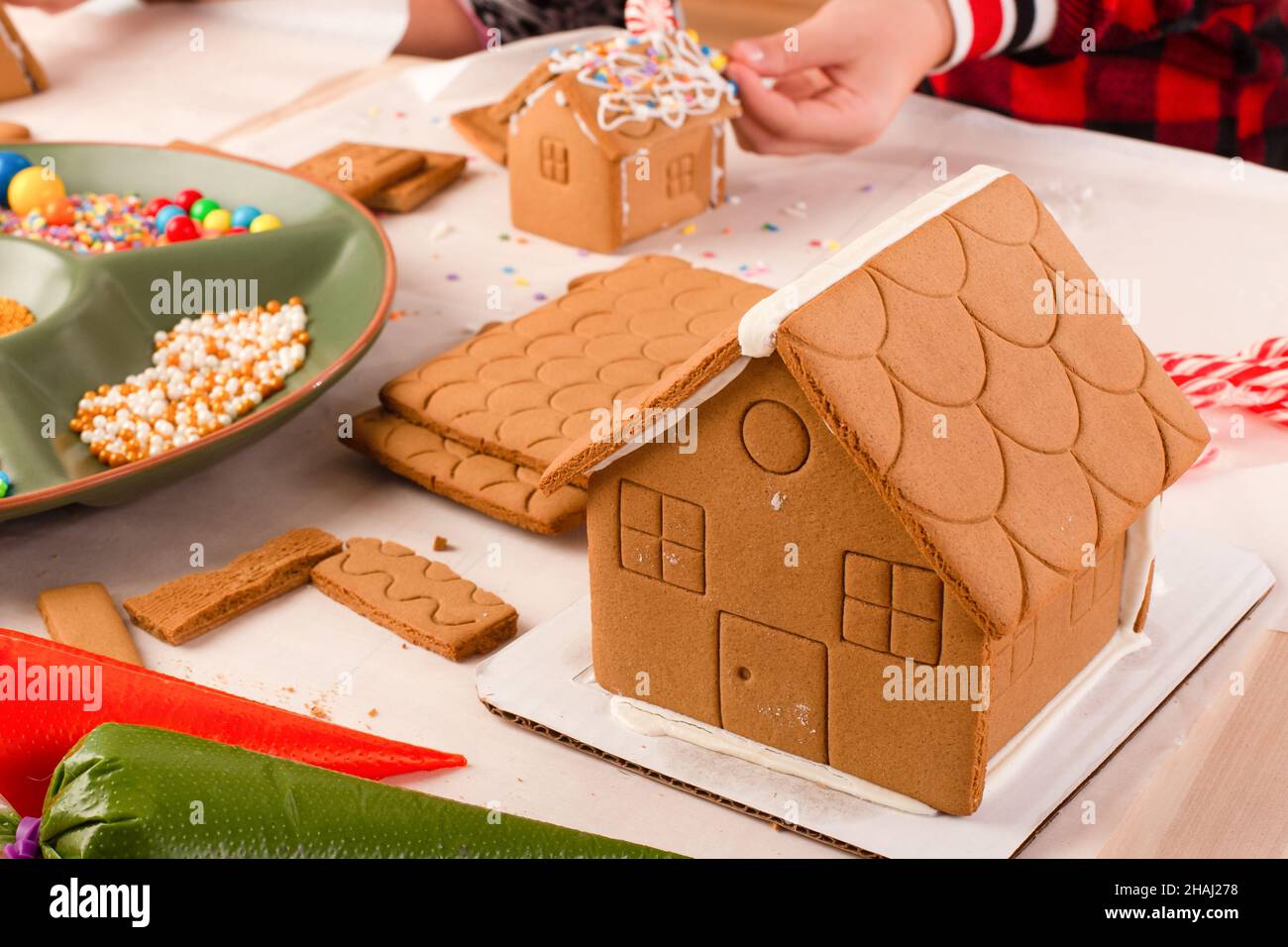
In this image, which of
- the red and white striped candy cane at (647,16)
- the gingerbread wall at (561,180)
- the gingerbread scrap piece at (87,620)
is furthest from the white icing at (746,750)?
the red and white striped candy cane at (647,16)

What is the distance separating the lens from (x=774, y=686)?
940mm

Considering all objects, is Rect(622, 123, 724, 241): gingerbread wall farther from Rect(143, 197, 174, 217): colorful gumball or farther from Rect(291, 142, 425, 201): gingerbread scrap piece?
Rect(143, 197, 174, 217): colorful gumball

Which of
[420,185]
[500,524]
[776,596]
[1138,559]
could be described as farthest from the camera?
[420,185]

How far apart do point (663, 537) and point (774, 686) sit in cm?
12

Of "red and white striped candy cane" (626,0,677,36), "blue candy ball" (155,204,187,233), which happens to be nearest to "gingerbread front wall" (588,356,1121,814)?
"blue candy ball" (155,204,187,233)

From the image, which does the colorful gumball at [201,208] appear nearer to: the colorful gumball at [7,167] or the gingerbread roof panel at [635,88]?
the colorful gumball at [7,167]

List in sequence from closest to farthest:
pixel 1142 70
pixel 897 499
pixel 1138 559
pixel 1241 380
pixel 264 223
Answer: pixel 897 499
pixel 1138 559
pixel 1241 380
pixel 264 223
pixel 1142 70

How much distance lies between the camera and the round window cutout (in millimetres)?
857

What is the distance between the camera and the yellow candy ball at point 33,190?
1.74m

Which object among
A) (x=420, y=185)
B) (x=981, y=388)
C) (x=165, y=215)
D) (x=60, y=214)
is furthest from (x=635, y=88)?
(x=981, y=388)

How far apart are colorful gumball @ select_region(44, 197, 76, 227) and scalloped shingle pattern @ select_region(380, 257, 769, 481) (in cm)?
60

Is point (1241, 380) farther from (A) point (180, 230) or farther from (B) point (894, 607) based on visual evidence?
(A) point (180, 230)

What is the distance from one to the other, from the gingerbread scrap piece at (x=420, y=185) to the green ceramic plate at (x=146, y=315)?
0.58ft
